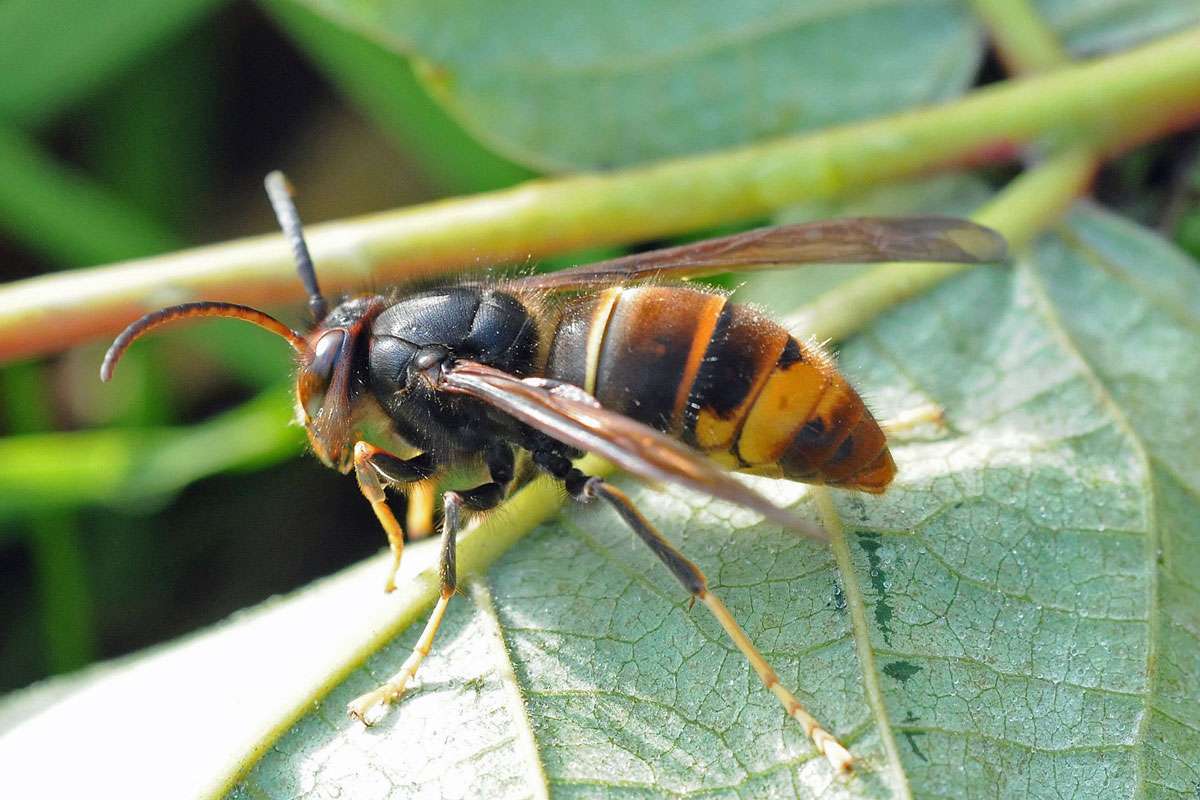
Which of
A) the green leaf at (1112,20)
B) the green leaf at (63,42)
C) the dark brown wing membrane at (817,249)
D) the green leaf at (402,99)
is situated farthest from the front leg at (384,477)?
the green leaf at (1112,20)

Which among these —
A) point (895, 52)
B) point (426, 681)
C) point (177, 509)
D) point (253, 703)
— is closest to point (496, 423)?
point (426, 681)

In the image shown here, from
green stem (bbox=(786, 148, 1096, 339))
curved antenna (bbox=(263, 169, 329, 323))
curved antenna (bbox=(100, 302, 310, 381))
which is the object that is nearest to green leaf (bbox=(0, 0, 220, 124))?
curved antenna (bbox=(263, 169, 329, 323))

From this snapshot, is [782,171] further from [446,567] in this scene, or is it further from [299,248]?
[446,567]

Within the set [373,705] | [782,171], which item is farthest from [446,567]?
[782,171]

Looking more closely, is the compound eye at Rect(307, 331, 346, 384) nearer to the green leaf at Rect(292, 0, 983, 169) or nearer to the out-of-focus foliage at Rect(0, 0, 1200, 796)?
the out-of-focus foliage at Rect(0, 0, 1200, 796)

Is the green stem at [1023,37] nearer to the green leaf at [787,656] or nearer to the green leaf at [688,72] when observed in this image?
the green leaf at [688,72]

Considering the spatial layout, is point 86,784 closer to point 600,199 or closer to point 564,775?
point 564,775
